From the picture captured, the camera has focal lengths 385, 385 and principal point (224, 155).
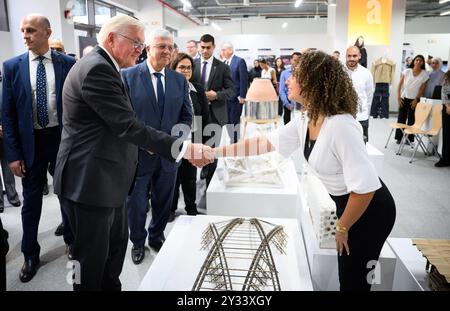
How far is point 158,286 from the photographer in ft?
6.23

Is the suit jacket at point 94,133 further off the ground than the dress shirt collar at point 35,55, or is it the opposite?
the dress shirt collar at point 35,55

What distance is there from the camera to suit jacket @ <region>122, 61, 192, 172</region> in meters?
2.88

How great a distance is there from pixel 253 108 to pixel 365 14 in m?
3.87

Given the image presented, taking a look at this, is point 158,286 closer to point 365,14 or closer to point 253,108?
point 253,108

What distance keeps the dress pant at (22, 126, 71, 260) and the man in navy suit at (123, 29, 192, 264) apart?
0.65 metres

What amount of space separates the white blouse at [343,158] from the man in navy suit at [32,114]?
6.53 feet

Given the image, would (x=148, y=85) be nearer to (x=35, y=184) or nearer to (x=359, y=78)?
(x=35, y=184)

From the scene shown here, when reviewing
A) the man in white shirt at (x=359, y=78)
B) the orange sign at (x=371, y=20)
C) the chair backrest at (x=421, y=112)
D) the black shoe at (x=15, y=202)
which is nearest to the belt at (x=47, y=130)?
the black shoe at (x=15, y=202)

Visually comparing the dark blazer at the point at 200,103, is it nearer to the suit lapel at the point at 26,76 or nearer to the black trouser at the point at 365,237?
the suit lapel at the point at 26,76

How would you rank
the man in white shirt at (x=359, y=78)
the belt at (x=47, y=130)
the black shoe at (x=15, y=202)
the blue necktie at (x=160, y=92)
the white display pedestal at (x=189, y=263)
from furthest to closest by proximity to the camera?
the man in white shirt at (x=359, y=78)
the black shoe at (x=15, y=202)
the blue necktie at (x=160, y=92)
the belt at (x=47, y=130)
the white display pedestal at (x=189, y=263)

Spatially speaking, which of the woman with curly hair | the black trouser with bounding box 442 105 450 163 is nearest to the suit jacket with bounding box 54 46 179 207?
the woman with curly hair

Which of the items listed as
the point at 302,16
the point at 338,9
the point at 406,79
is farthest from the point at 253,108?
the point at 302,16

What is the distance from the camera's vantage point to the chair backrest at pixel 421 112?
6715 mm

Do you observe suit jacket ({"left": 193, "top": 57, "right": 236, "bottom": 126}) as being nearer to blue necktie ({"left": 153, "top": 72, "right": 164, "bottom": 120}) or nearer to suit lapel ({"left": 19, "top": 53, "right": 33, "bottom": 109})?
blue necktie ({"left": 153, "top": 72, "right": 164, "bottom": 120})
